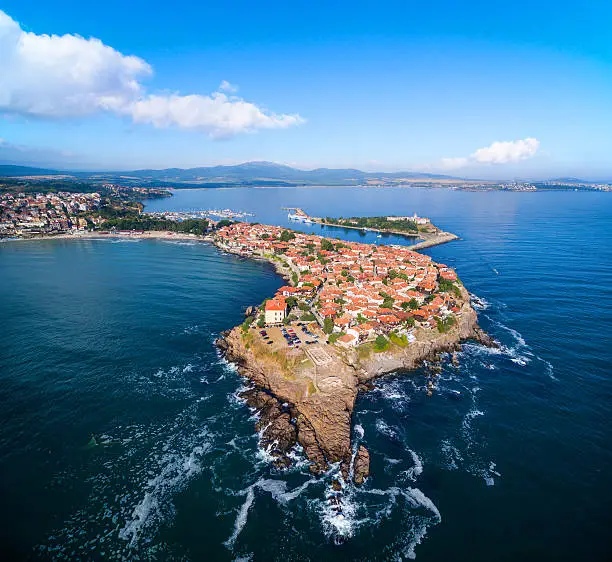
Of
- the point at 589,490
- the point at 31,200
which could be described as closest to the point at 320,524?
the point at 589,490

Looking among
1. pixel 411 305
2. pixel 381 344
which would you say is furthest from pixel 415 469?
pixel 411 305

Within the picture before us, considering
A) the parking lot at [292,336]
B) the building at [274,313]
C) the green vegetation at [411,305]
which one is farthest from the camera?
the green vegetation at [411,305]

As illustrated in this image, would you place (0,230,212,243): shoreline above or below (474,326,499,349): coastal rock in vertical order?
below

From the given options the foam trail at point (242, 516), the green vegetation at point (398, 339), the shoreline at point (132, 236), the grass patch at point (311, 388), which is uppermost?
the green vegetation at point (398, 339)

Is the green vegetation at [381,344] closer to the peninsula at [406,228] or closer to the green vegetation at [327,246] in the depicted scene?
the green vegetation at [327,246]

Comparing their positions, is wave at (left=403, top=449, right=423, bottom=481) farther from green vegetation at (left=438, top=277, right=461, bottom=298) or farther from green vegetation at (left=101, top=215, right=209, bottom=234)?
green vegetation at (left=101, top=215, right=209, bottom=234)

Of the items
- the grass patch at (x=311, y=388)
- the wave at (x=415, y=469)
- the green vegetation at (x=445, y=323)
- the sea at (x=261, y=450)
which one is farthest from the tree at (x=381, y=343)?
the wave at (x=415, y=469)

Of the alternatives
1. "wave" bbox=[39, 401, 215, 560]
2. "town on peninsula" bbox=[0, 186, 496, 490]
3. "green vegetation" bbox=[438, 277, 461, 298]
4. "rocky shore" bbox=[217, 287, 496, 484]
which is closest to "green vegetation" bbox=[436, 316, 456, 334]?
"town on peninsula" bbox=[0, 186, 496, 490]
